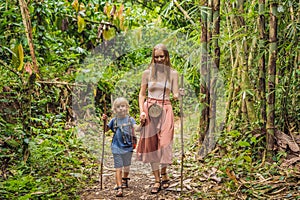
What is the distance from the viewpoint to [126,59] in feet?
23.1

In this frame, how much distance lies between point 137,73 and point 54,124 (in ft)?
9.48

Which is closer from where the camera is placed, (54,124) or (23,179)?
(23,179)

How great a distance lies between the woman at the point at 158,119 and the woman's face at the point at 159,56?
0.03 feet

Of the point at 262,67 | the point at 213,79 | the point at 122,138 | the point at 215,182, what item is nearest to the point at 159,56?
the point at 122,138

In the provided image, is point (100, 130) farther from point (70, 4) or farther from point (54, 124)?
point (70, 4)

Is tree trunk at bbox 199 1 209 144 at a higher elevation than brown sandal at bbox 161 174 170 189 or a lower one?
higher

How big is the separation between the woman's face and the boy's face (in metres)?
0.52

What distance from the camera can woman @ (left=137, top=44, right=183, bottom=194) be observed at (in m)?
3.38

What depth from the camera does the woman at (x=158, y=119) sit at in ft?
11.1

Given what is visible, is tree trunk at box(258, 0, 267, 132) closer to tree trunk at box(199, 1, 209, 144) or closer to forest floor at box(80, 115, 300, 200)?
forest floor at box(80, 115, 300, 200)

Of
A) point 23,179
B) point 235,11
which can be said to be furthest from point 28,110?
point 235,11

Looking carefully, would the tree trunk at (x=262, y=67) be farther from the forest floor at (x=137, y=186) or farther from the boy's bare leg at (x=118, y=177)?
the boy's bare leg at (x=118, y=177)

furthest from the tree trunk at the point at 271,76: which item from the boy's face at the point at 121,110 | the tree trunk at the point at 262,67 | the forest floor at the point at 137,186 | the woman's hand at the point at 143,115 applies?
the boy's face at the point at 121,110

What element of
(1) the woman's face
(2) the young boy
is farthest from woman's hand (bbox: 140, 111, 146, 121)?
(1) the woman's face
